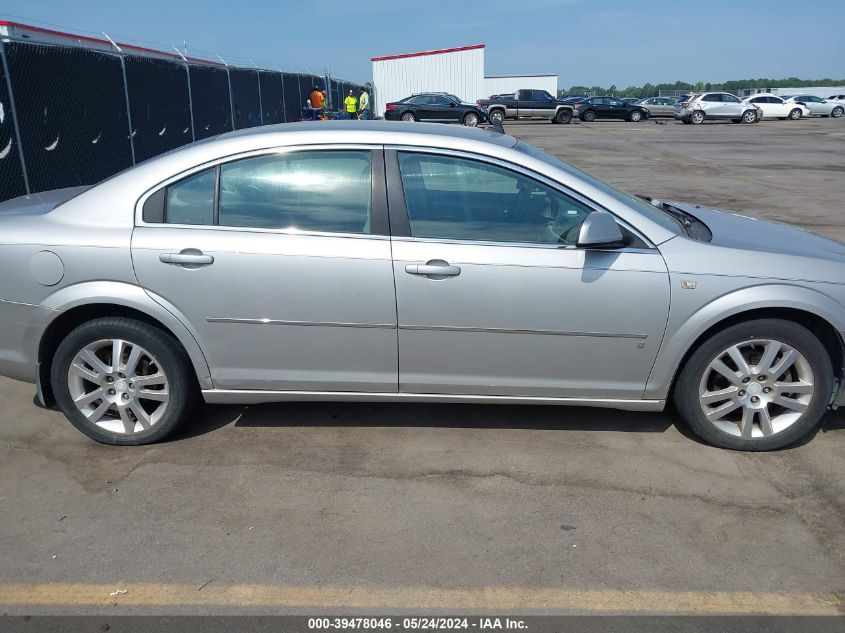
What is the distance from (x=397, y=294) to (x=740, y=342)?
1790mm

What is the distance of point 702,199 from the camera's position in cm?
1274

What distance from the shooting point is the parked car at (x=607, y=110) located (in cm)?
4188

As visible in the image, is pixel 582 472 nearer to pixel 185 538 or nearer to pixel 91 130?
pixel 185 538

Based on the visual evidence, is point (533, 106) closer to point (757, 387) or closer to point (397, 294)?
point (757, 387)

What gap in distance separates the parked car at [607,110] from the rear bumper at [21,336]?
41075 mm

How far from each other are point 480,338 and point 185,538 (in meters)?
1.69

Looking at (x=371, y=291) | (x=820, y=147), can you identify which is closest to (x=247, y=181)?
(x=371, y=291)

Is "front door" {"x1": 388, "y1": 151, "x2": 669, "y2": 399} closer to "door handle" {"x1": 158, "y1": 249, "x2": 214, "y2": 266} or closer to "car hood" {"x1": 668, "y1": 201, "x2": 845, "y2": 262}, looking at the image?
"car hood" {"x1": 668, "y1": 201, "x2": 845, "y2": 262}

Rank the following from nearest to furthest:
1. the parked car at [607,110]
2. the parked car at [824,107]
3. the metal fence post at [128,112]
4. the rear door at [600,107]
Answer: the metal fence post at [128,112]
the rear door at [600,107]
the parked car at [607,110]
the parked car at [824,107]

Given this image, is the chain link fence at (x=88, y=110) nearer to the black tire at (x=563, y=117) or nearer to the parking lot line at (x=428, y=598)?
the parking lot line at (x=428, y=598)

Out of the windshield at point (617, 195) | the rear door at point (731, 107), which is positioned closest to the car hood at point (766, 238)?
the windshield at point (617, 195)

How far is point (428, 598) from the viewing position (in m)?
2.81

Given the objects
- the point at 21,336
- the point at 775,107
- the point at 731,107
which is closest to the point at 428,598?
the point at 21,336

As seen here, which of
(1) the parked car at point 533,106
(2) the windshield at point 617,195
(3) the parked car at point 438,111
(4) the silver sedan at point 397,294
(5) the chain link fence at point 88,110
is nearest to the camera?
(4) the silver sedan at point 397,294
